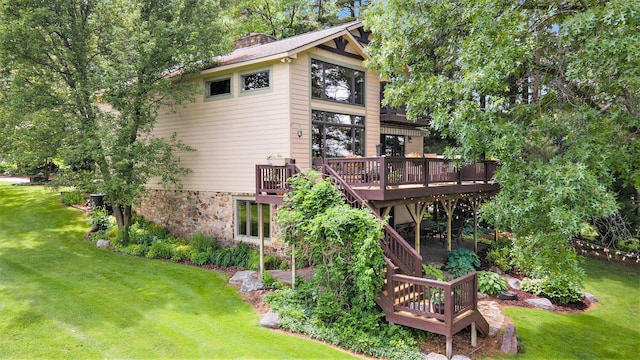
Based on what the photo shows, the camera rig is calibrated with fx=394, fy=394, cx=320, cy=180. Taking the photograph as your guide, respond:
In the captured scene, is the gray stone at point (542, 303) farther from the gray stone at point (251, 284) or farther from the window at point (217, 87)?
the window at point (217, 87)

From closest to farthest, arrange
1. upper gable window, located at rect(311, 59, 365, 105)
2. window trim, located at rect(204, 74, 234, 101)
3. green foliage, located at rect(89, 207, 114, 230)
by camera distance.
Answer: upper gable window, located at rect(311, 59, 365, 105) → window trim, located at rect(204, 74, 234, 101) → green foliage, located at rect(89, 207, 114, 230)

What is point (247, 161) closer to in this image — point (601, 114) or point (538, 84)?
point (538, 84)

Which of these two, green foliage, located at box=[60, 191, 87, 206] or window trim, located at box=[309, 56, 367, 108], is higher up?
window trim, located at box=[309, 56, 367, 108]

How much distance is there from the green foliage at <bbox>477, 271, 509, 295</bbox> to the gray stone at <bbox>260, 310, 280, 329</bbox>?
6084mm

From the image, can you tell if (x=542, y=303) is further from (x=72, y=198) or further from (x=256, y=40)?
(x=72, y=198)

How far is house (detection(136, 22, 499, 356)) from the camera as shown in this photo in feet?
33.2

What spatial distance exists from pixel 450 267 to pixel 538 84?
604cm

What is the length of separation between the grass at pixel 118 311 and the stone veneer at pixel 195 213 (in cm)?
190

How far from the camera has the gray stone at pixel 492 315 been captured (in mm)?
8874

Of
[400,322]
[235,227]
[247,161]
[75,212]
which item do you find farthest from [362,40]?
[75,212]

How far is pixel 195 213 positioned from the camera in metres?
14.1

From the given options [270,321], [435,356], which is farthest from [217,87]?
[435,356]

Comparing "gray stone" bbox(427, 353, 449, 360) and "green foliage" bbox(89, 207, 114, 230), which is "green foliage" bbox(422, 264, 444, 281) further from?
"green foliage" bbox(89, 207, 114, 230)

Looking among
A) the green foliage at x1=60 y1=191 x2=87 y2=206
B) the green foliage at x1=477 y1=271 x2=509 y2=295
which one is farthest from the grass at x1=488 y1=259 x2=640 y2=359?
the green foliage at x1=60 y1=191 x2=87 y2=206
